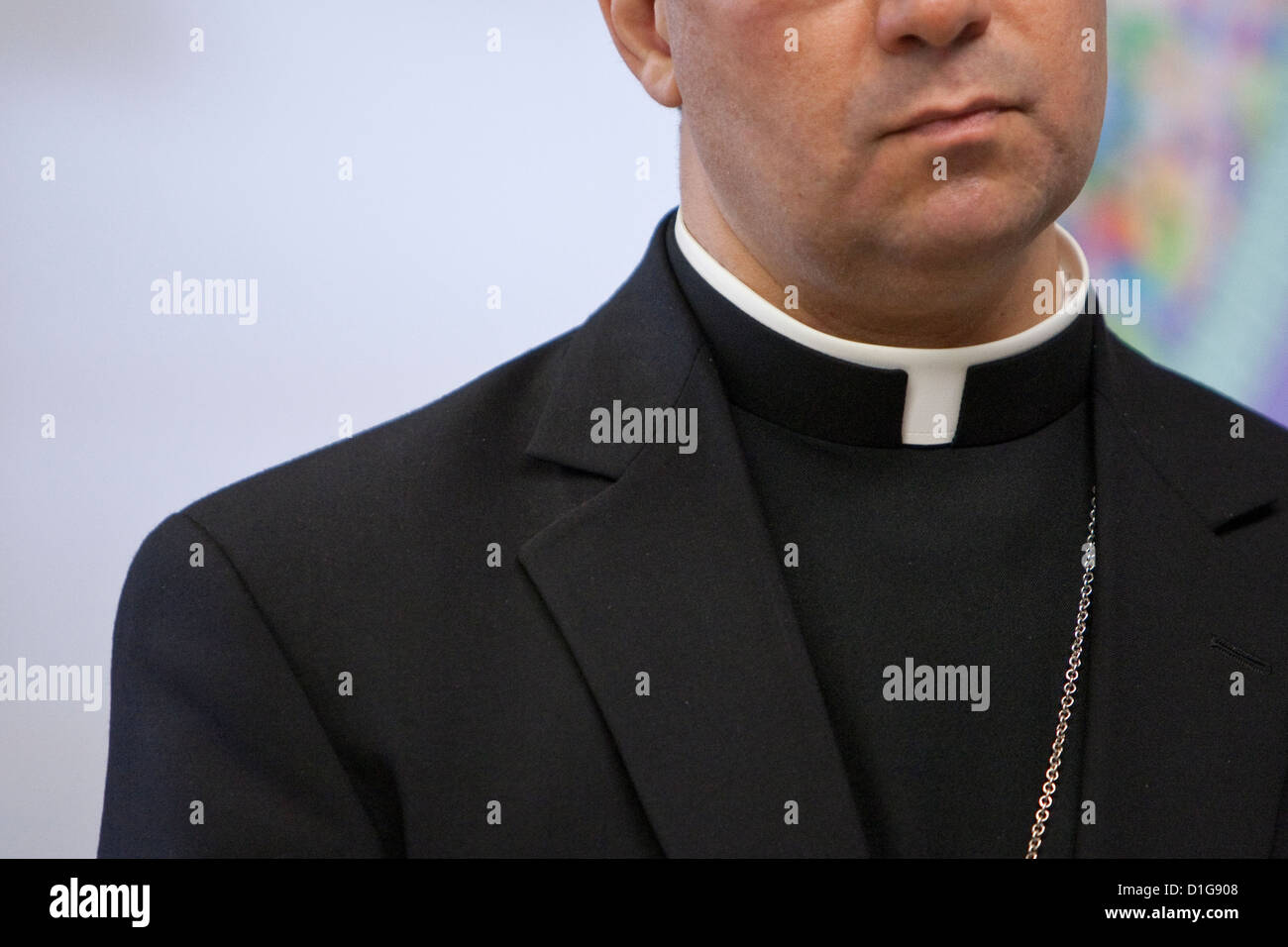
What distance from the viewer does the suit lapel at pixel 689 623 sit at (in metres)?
1.54

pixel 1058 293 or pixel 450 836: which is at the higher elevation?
pixel 1058 293

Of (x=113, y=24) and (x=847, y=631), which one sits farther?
(x=113, y=24)

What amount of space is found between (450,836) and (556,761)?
0.12 m

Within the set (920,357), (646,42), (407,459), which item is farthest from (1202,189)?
(407,459)

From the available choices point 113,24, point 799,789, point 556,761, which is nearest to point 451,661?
point 556,761

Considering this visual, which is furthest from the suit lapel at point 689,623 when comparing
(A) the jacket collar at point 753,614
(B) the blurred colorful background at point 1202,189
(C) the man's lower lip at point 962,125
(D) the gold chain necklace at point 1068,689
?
(B) the blurred colorful background at point 1202,189

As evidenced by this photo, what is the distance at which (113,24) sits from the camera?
2.16 m

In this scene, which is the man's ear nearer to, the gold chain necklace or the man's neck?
the man's neck

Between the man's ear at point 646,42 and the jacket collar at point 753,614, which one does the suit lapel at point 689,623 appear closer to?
the jacket collar at point 753,614

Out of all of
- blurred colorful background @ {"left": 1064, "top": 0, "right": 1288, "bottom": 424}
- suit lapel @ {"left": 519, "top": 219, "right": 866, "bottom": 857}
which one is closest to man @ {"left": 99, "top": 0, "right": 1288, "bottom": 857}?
suit lapel @ {"left": 519, "top": 219, "right": 866, "bottom": 857}

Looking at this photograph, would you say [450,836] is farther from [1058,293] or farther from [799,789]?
[1058,293]

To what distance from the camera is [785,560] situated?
68.5 inches

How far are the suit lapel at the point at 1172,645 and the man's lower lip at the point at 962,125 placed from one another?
1.44ft

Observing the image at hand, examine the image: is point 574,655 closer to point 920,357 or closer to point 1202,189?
point 920,357
